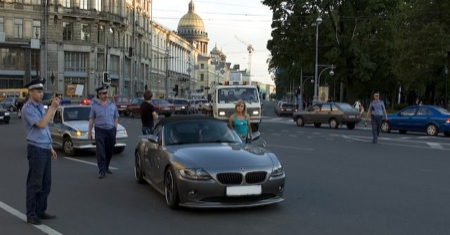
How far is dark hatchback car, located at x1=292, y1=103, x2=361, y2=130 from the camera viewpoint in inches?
1213

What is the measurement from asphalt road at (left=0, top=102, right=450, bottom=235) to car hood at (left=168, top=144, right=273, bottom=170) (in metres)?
0.72

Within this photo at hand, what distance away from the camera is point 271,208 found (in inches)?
309

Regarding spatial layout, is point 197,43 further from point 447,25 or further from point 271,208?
point 271,208

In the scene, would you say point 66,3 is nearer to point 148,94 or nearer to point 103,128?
point 148,94

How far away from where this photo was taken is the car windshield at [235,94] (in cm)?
2460

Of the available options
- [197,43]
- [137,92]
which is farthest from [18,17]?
[197,43]

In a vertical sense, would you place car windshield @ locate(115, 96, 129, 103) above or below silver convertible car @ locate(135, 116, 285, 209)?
above

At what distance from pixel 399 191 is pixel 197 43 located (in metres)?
177

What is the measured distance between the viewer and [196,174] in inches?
289

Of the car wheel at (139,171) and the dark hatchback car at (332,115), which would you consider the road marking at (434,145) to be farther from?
the car wheel at (139,171)

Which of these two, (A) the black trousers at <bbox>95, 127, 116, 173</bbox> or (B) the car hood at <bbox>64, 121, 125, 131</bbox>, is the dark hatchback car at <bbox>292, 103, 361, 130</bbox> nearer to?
(B) the car hood at <bbox>64, 121, 125, 131</bbox>

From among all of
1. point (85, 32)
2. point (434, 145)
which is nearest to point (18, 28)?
point (85, 32)

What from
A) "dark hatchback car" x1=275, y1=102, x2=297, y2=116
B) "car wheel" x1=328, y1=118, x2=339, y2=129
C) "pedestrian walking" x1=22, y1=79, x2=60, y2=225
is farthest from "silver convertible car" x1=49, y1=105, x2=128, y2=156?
"dark hatchback car" x1=275, y1=102, x2=297, y2=116

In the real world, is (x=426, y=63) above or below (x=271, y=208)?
above
